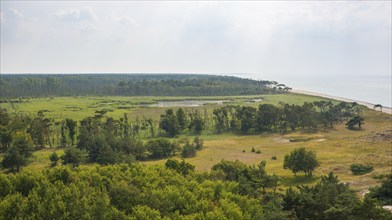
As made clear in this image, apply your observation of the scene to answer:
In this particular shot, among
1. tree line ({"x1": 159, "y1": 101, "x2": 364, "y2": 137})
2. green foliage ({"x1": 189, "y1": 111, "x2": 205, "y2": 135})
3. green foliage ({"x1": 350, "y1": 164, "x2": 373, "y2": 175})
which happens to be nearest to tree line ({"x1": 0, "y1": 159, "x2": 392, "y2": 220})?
green foliage ({"x1": 350, "y1": 164, "x2": 373, "y2": 175})

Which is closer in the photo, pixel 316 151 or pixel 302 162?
pixel 302 162

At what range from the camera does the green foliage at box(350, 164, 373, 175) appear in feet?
228

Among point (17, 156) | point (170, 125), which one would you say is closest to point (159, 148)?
point (17, 156)

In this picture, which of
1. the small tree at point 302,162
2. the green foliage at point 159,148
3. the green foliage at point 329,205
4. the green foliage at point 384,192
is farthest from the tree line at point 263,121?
the green foliage at point 329,205

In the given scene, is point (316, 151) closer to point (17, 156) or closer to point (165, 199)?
point (165, 199)

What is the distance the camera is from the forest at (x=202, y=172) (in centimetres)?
3884

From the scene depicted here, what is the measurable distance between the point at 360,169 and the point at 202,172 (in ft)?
108

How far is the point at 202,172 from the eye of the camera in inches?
2240

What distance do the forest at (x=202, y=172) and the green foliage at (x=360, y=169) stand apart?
186mm

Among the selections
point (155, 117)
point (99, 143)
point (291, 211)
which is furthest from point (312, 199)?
point (155, 117)

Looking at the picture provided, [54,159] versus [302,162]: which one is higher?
[302,162]

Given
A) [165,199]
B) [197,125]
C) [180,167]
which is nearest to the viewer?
[165,199]

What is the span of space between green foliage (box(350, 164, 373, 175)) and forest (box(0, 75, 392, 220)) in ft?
0.61

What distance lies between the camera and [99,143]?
89250 mm
